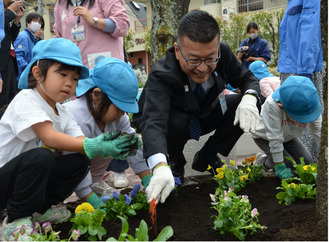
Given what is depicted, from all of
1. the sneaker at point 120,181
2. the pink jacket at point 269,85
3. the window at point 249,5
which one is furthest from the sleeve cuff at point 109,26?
the window at point 249,5

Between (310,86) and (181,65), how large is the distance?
3.15 feet

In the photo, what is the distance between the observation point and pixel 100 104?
7.91 feet

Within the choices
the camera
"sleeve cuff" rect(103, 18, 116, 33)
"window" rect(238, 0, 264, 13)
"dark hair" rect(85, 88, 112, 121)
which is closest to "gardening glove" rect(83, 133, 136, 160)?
"dark hair" rect(85, 88, 112, 121)

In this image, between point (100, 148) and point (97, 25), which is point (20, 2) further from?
point (100, 148)

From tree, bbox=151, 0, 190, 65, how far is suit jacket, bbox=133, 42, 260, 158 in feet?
6.30

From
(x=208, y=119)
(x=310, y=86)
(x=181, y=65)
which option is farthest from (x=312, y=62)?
(x=181, y=65)

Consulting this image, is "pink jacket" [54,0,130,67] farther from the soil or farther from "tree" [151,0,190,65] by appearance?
the soil

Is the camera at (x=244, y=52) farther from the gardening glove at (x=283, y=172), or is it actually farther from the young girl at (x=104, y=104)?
the young girl at (x=104, y=104)

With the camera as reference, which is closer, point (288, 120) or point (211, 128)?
point (288, 120)

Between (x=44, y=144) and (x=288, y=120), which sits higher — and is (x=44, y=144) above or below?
above

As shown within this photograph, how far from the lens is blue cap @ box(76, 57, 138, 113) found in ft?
7.52

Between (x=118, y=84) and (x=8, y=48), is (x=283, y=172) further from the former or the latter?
(x=8, y=48)

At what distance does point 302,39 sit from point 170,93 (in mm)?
1564

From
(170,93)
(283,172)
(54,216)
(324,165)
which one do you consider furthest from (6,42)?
(324,165)
